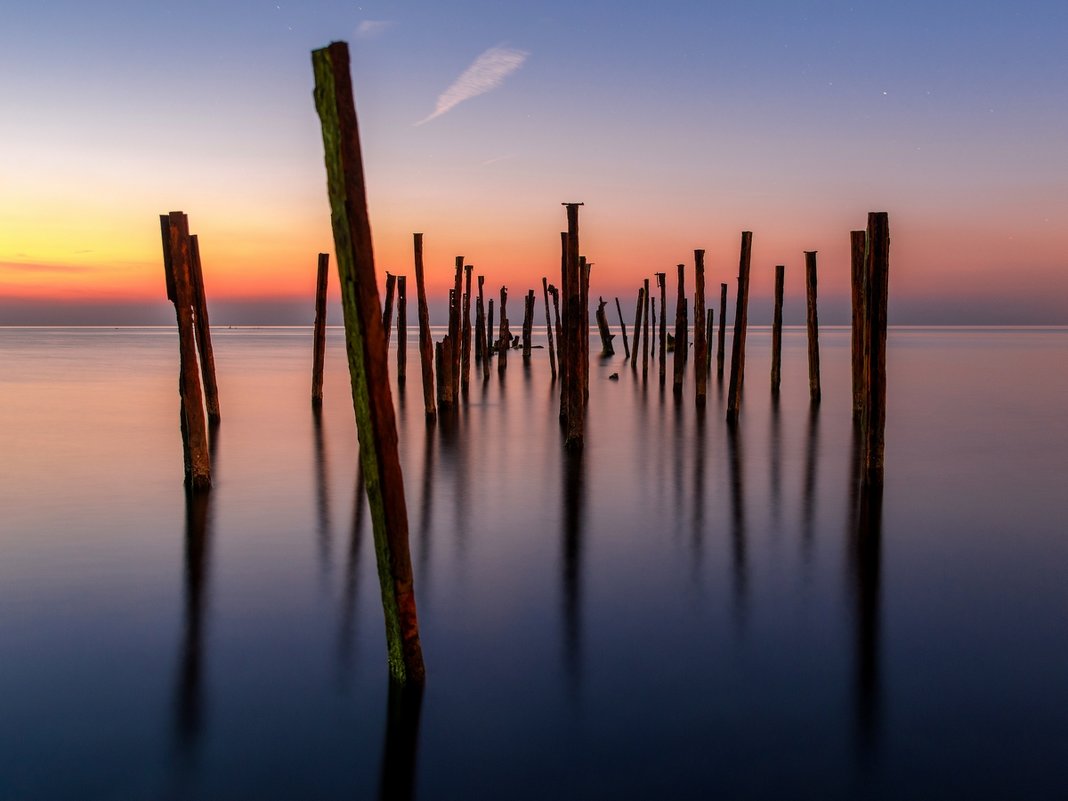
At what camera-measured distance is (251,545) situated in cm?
573

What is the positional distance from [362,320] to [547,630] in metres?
1.96

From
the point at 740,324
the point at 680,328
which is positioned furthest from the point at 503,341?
the point at 740,324

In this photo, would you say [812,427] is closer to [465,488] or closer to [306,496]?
[465,488]

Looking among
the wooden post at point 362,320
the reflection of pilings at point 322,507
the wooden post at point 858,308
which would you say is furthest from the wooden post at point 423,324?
the wooden post at point 362,320

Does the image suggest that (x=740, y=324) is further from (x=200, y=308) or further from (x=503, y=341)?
(x=503, y=341)

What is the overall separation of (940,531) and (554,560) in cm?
303

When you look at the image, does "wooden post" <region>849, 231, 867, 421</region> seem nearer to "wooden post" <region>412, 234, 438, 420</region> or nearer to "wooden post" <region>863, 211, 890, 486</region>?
"wooden post" <region>863, 211, 890, 486</region>

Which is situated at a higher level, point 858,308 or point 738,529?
point 858,308

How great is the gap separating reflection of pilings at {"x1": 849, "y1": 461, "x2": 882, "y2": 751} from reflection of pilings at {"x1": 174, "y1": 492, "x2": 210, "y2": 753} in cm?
248

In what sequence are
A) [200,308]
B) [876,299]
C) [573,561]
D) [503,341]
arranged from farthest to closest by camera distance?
[503,341]
[200,308]
[876,299]
[573,561]

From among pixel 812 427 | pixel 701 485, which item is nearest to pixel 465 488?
pixel 701 485

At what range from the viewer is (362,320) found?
9.59ft

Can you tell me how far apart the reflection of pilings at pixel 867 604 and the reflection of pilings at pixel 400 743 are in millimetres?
1611

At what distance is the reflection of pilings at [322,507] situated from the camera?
5.36 m
